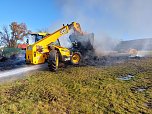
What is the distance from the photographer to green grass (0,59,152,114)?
30.0 feet

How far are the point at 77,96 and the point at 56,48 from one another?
7.96m

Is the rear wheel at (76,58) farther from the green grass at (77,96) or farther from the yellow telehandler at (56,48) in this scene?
the green grass at (77,96)

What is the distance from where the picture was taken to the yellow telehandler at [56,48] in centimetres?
1719

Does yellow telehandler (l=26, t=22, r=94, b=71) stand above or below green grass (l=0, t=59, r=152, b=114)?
above

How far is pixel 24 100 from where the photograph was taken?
376 inches

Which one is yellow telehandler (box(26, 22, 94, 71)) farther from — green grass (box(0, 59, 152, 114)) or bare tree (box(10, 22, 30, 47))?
bare tree (box(10, 22, 30, 47))

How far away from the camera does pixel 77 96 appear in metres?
10.6

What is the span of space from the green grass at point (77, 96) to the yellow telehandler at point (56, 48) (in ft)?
11.2

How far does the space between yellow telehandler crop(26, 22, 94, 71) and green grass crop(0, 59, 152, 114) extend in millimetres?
3402

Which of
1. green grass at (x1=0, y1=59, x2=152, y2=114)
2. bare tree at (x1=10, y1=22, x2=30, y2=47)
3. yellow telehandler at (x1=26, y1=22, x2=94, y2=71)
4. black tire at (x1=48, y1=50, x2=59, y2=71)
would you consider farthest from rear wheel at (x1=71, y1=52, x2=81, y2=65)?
bare tree at (x1=10, y1=22, x2=30, y2=47)

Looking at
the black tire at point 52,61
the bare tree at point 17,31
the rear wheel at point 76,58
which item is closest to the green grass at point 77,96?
the black tire at point 52,61

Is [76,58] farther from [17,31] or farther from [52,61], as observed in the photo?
[17,31]

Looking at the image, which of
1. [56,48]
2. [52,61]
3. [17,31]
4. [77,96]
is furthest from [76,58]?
[17,31]

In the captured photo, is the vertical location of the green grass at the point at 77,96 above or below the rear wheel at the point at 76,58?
below
